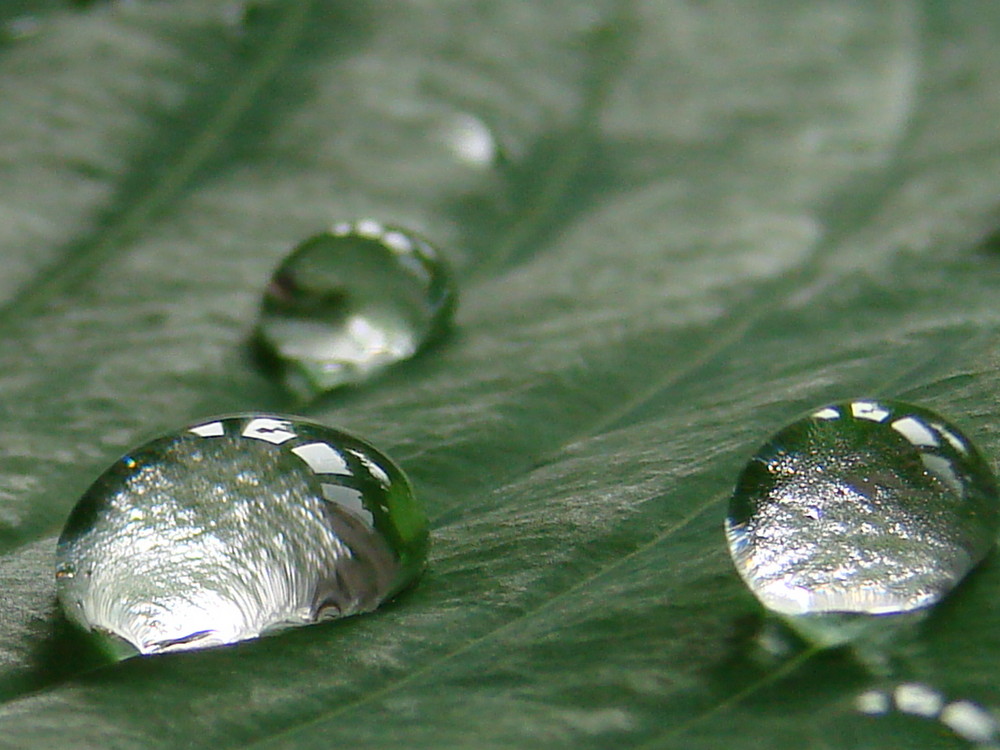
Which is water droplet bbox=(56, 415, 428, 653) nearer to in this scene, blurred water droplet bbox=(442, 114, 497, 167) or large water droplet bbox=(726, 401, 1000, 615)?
large water droplet bbox=(726, 401, 1000, 615)

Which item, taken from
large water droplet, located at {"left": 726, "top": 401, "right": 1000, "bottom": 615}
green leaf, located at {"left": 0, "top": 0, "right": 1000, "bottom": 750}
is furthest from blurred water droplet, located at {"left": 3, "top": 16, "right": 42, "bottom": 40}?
large water droplet, located at {"left": 726, "top": 401, "right": 1000, "bottom": 615}

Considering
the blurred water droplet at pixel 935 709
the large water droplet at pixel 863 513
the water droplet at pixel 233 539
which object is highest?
the large water droplet at pixel 863 513

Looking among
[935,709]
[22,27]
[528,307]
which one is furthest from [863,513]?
[22,27]

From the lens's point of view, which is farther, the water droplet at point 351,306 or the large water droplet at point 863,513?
the water droplet at point 351,306

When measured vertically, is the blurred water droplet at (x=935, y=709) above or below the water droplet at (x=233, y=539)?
above

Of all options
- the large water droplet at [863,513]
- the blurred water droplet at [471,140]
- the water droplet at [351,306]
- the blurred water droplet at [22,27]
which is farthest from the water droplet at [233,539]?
the blurred water droplet at [22,27]

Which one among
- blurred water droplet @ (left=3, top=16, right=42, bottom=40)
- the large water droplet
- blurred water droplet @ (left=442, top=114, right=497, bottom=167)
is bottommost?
the large water droplet

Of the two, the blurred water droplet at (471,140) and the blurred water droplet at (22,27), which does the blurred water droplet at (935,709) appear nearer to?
the blurred water droplet at (471,140)
